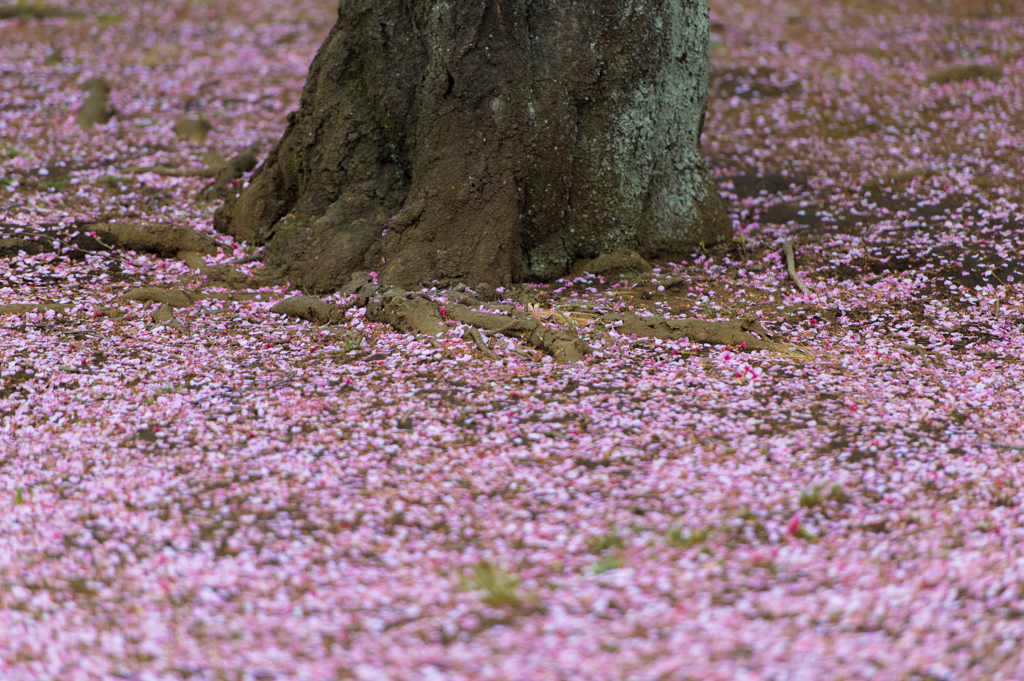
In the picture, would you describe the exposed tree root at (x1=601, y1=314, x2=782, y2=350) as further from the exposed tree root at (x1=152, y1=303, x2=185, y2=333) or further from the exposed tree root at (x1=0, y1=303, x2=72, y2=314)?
the exposed tree root at (x1=0, y1=303, x2=72, y2=314)

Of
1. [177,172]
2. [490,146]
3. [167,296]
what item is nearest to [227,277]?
[167,296]

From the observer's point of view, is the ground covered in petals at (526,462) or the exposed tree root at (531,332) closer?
the ground covered in petals at (526,462)

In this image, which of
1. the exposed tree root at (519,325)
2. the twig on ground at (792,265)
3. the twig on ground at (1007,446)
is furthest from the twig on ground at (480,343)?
the twig on ground at (1007,446)

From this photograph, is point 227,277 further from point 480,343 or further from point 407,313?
point 480,343

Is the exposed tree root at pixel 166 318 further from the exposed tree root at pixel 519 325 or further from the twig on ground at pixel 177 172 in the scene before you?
the twig on ground at pixel 177 172

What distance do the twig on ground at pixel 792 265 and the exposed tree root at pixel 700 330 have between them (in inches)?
48.8

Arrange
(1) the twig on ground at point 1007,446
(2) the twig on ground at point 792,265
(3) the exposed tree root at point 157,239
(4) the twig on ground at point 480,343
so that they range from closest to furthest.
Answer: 1. (1) the twig on ground at point 1007,446
2. (4) the twig on ground at point 480,343
3. (2) the twig on ground at point 792,265
4. (3) the exposed tree root at point 157,239

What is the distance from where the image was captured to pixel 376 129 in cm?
851

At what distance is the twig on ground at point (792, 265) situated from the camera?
26.1 ft

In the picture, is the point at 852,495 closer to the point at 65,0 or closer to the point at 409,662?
the point at 409,662

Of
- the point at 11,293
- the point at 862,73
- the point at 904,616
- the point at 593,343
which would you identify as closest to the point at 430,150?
the point at 593,343

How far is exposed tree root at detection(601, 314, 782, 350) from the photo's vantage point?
267 inches

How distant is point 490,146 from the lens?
778 cm

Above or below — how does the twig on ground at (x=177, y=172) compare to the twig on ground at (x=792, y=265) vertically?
below
